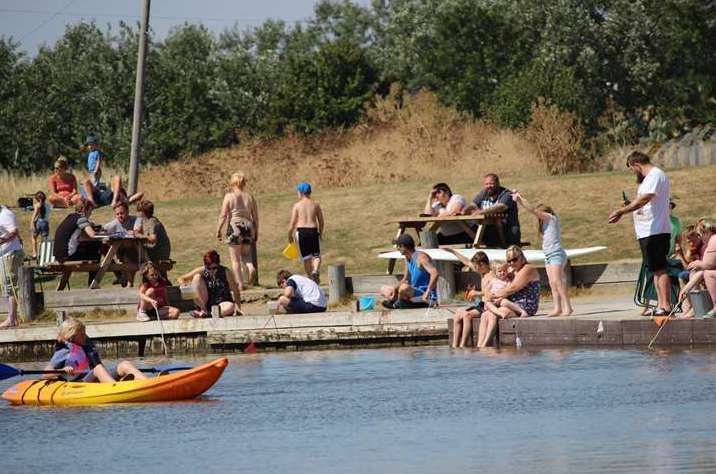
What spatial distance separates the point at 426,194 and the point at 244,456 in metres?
17.8

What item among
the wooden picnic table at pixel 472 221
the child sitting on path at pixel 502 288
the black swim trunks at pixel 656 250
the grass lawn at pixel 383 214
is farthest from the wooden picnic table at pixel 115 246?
the black swim trunks at pixel 656 250

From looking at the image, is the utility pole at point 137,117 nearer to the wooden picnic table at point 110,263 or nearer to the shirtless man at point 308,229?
the wooden picnic table at point 110,263

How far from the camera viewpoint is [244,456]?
12.5 m

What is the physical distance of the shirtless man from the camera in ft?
70.9

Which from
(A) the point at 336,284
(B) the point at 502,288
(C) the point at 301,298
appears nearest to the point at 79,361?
(C) the point at 301,298

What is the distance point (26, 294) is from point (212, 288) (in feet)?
9.05

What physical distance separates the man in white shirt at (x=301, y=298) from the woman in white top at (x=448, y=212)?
2.24m

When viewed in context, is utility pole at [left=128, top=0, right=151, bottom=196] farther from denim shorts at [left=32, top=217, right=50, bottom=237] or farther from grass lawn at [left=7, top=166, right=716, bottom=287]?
denim shorts at [left=32, top=217, right=50, bottom=237]

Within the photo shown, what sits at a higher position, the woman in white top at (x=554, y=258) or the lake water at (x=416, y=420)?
the woman in white top at (x=554, y=258)

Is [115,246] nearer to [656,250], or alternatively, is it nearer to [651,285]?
[651,285]

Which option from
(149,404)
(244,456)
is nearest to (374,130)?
(149,404)

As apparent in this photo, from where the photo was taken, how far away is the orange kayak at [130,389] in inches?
617

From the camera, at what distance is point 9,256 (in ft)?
69.2

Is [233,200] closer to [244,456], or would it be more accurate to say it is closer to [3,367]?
[3,367]
